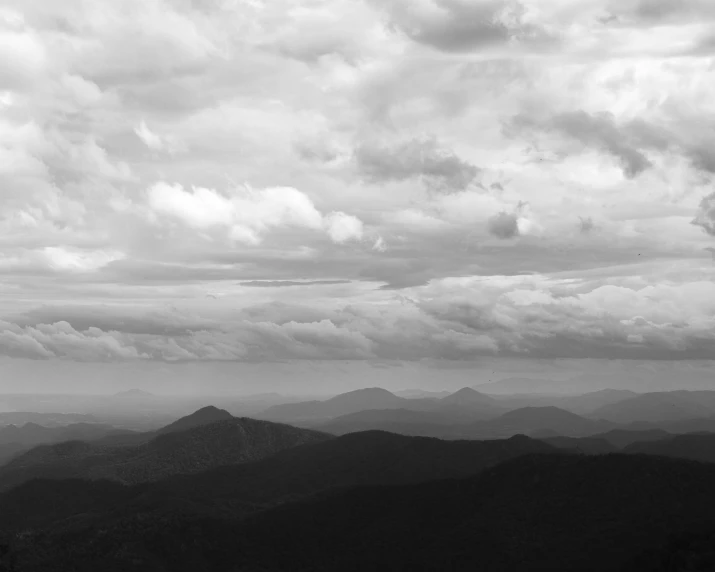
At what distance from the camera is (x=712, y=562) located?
19950cm

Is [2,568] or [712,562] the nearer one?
[2,568]

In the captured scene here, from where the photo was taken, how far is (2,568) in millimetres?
183000

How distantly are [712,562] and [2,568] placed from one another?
17612 centimetres
